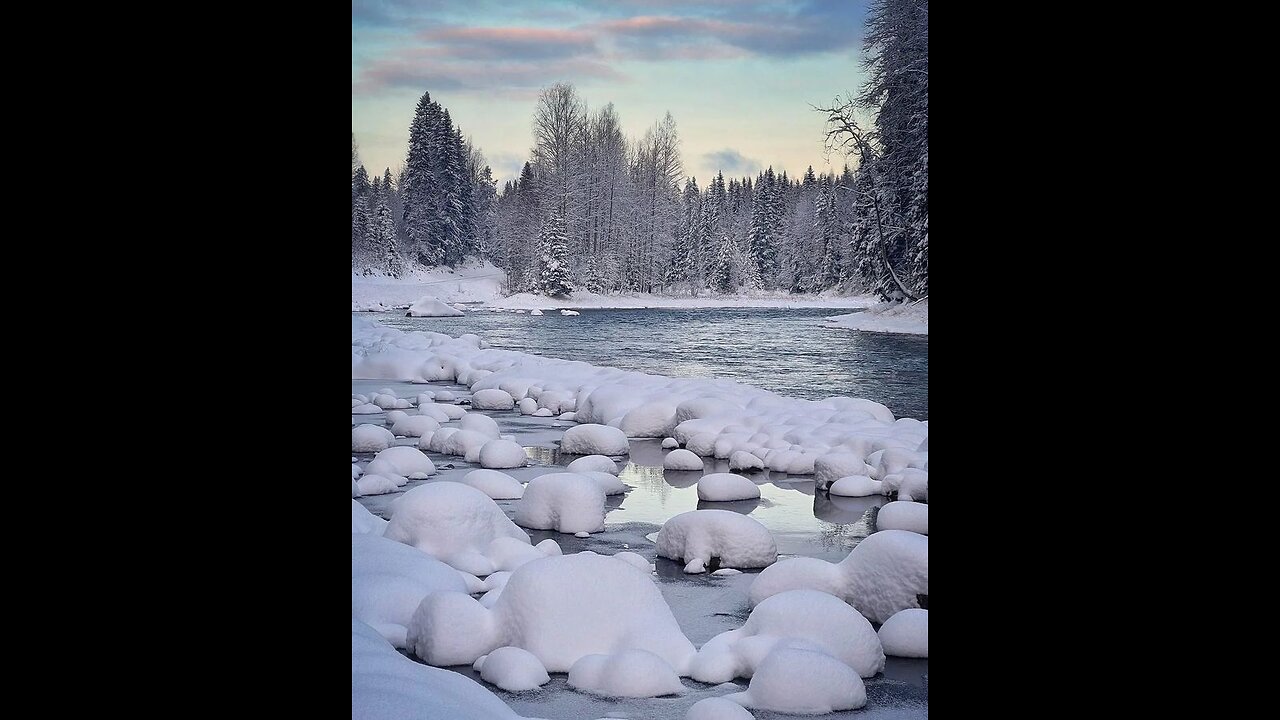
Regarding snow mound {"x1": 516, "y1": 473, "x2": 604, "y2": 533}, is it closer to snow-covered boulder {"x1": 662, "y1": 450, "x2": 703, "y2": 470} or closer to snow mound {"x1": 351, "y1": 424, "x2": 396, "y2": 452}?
snow-covered boulder {"x1": 662, "y1": 450, "x2": 703, "y2": 470}

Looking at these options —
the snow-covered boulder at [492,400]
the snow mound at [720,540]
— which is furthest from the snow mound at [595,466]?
the snow-covered boulder at [492,400]

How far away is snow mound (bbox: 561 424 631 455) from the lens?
364 inches

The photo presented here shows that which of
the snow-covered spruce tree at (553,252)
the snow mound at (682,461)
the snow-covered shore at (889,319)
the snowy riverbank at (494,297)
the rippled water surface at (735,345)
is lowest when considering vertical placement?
the snow mound at (682,461)

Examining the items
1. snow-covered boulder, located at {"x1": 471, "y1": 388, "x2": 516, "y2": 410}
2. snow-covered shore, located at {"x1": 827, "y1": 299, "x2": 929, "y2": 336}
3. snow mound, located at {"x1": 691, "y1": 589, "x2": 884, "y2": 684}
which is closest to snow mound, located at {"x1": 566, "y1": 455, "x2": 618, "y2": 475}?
snow mound, located at {"x1": 691, "y1": 589, "x2": 884, "y2": 684}

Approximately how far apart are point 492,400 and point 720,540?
25.7ft

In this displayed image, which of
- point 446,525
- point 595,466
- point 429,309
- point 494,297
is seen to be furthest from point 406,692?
point 494,297

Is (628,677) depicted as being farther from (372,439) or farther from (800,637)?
(372,439)

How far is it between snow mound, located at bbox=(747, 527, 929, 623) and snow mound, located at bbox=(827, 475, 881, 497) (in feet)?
10.4

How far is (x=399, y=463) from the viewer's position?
8.04 m

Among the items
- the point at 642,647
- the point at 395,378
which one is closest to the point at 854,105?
the point at 395,378

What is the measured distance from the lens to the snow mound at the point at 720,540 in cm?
531

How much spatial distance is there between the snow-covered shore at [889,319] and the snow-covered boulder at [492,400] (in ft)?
27.6

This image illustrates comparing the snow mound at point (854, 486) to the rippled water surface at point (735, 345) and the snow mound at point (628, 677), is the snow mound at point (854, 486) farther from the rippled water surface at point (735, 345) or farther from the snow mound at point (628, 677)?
the rippled water surface at point (735, 345)
